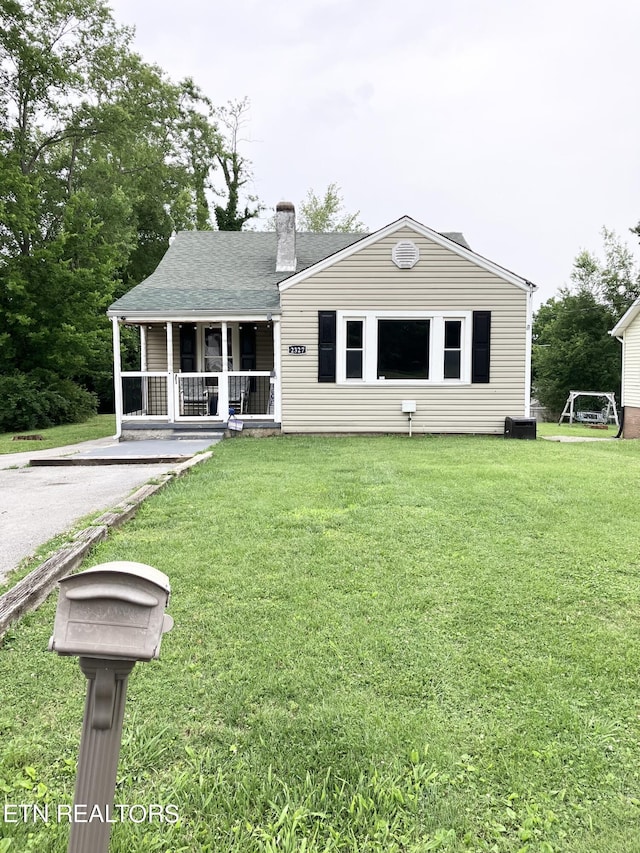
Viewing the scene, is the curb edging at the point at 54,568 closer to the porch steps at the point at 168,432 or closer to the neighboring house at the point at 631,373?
the porch steps at the point at 168,432

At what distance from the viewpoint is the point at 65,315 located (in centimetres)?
1784

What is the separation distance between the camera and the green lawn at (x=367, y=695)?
5.72ft

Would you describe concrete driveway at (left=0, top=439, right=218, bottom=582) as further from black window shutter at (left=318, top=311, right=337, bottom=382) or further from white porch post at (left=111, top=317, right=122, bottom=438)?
black window shutter at (left=318, top=311, right=337, bottom=382)

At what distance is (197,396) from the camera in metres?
13.4

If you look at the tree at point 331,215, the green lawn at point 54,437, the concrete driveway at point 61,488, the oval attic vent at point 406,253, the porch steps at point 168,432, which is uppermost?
the tree at point 331,215

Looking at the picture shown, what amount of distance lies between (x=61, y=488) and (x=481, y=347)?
8.82 meters

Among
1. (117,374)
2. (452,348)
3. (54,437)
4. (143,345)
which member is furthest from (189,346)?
(452,348)

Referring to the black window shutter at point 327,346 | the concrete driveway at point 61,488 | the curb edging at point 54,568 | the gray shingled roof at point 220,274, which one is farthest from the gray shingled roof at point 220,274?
the curb edging at point 54,568

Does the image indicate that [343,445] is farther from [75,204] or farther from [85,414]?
[75,204]

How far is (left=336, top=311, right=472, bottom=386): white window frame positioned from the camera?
473 inches

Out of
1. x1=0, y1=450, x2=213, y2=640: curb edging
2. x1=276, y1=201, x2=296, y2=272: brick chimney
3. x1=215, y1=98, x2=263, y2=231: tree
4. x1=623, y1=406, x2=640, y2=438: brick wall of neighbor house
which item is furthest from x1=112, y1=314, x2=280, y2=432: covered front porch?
x1=215, y1=98, x2=263, y2=231: tree

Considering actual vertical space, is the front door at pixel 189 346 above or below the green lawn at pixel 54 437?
above

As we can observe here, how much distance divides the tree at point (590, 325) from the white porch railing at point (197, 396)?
23520 mm

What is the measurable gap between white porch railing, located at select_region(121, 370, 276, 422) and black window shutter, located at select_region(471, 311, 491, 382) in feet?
14.5
